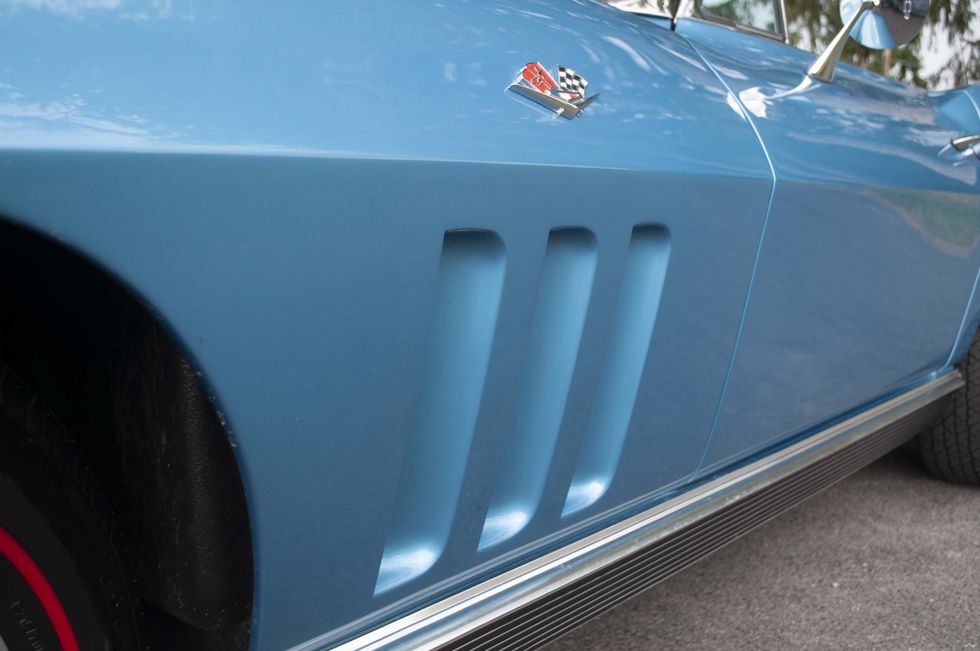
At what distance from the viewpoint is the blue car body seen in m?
0.82

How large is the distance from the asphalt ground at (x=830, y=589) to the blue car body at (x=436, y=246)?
1.64 ft

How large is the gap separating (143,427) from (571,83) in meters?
0.71

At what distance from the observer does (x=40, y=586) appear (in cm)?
87

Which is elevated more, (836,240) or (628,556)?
(836,240)

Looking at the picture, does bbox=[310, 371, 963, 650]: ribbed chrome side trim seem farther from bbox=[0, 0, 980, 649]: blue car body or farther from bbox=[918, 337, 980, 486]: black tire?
bbox=[918, 337, 980, 486]: black tire

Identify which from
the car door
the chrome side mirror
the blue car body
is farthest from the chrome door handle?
the blue car body

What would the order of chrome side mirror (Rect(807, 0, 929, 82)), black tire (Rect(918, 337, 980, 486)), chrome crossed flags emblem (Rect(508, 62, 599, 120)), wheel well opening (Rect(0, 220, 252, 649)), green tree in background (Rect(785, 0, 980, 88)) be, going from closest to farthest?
wheel well opening (Rect(0, 220, 252, 649))
chrome crossed flags emblem (Rect(508, 62, 599, 120))
chrome side mirror (Rect(807, 0, 929, 82))
black tire (Rect(918, 337, 980, 486))
green tree in background (Rect(785, 0, 980, 88))

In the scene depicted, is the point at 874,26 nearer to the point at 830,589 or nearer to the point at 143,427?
the point at 830,589

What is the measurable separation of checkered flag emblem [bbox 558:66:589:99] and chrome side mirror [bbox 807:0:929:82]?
2.87 feet

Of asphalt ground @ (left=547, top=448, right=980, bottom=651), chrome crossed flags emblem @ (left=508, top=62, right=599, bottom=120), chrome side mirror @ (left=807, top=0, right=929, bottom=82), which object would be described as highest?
chrome side mirror @ (left=807, top=0, right=929, bottom=82)

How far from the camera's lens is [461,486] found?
3.87 feet

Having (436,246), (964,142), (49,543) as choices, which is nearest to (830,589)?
(964,142)

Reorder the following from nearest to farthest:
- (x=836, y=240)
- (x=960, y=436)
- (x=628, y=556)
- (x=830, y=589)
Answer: (x=628, y=556), (x=836, y=240), (x=830, y=589), (x=960, y=436)

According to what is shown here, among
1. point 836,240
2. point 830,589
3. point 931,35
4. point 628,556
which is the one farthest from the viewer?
point 931,35
